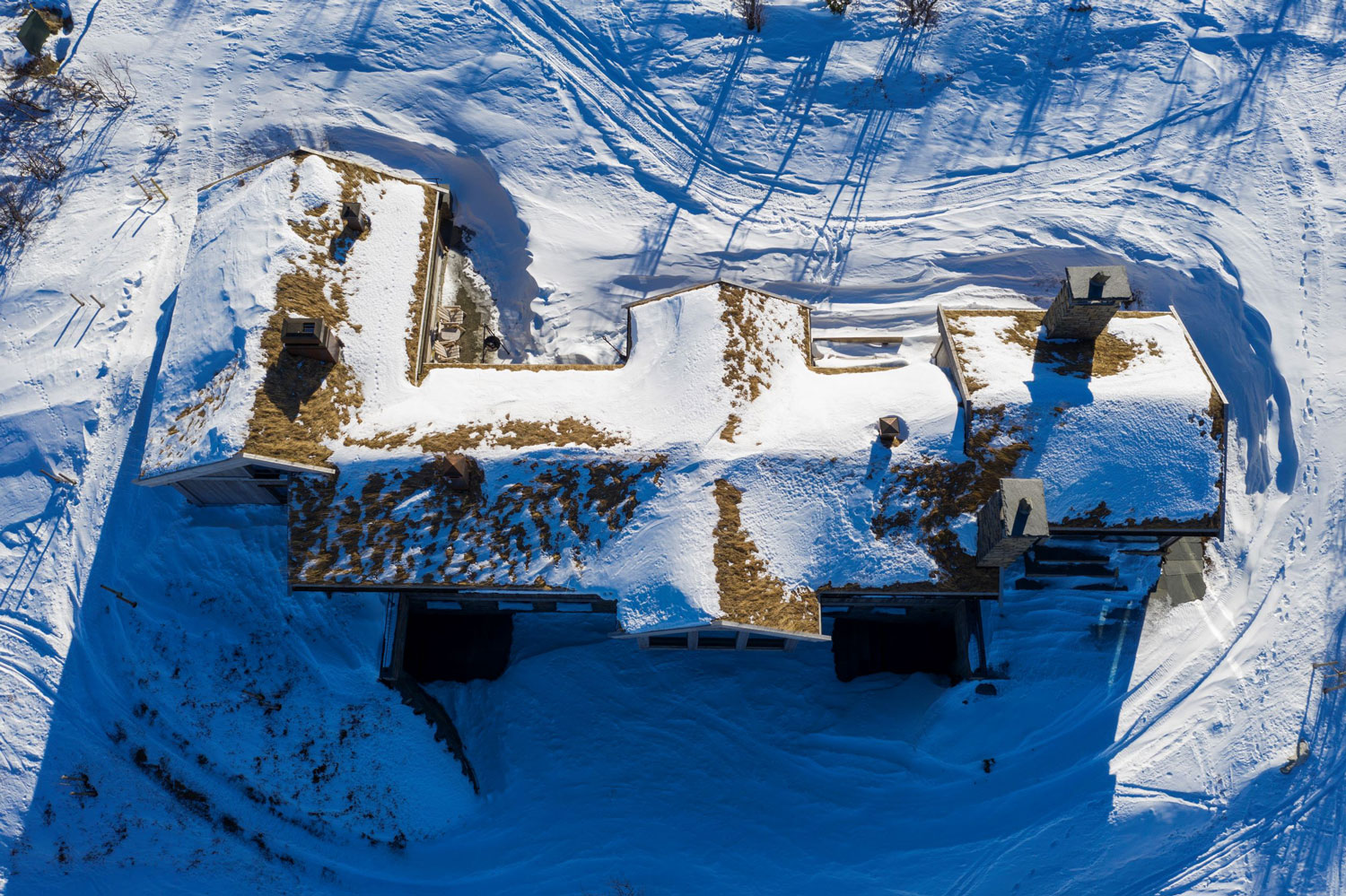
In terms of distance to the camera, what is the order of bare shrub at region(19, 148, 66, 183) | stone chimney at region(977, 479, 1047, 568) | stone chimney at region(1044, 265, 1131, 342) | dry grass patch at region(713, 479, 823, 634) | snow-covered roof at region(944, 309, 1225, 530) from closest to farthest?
stone chimney at region(977, 479, 1047, 568) < dry grass patch at region(713, 479, 823, 634) < stone chimney at region(1044, 265, 1131, 342) < snow-covered roof at region(944, 309, 1225, 530) < bare shrub at region(19, 148, 66, 183)

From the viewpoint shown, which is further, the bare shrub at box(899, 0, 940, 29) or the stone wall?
the bare shrub at box(899, 0, 940, 29)

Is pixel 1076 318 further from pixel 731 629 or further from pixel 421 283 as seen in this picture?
pixel 421 283

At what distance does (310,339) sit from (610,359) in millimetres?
8996

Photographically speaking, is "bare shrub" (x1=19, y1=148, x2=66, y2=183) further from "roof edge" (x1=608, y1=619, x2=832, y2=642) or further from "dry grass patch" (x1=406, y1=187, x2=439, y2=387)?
"roof edge" (x1=608, y1=619, x2=832, y2=642)

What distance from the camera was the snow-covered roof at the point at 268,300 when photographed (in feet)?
57.8

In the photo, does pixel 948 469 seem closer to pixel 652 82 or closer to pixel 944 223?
pixel 944 223

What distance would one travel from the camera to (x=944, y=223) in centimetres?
2408

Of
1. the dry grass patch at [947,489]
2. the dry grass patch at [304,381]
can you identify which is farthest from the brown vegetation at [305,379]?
the dry grass patch at [947,489]

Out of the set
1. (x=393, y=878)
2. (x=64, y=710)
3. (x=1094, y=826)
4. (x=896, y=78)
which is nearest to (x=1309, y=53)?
(x=896, y=78)

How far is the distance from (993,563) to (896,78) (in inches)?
732

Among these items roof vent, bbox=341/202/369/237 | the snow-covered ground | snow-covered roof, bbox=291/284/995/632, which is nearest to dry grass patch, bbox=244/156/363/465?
snow-covered roof, bbox=291/284/995/632

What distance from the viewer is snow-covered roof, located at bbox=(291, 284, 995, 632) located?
16.8 meters

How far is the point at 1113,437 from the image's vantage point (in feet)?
55.9

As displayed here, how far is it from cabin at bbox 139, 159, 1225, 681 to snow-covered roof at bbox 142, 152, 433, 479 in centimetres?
7
